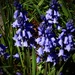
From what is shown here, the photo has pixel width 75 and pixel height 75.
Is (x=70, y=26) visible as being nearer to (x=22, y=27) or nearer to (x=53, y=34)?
(x=53, y=34)

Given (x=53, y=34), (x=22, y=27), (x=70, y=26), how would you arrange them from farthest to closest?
(x=22, y=27) → (x=53, y=34) → (x=70, y=26)

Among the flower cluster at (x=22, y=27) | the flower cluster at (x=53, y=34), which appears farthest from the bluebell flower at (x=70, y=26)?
the flower cluster at (x=22, y=27)

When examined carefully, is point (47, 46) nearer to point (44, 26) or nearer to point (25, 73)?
point (44, 26)

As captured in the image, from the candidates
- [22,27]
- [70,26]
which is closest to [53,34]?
[70,26]

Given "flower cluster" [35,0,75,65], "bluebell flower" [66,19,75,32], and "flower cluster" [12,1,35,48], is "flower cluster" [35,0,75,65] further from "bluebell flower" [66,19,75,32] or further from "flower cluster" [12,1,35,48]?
"flower cluster" [12,1,35,48]

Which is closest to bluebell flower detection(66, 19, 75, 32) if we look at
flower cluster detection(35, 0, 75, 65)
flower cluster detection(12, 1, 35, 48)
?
flower cluster detection(35, 0, 75, 65)

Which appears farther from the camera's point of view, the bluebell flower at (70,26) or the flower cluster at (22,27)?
the flower cluster at (22,27)

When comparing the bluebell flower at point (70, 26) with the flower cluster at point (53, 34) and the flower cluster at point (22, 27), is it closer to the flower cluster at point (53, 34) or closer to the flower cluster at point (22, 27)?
the flower cluster at point (53, 34)

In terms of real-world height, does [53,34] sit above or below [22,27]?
below
